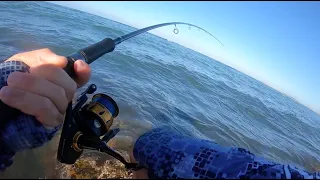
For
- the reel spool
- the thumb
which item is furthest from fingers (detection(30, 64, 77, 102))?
the reel spool

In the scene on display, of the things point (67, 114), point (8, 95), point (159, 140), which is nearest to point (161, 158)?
point (159, 140)

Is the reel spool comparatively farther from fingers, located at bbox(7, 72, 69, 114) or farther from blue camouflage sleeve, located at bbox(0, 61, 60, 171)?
fingers, located at bbox(7, 72, 69, 114)

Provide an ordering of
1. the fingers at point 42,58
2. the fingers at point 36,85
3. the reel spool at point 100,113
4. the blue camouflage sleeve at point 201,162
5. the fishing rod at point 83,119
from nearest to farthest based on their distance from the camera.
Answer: the fingers at point 36,85 < the fingers at point 42,58 < the fishing rod at point 83,119 < the blue camouflage sleeve at point 201,162 < the reel spool at point 100,113

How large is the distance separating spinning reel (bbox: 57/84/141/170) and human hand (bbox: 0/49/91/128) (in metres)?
0.40

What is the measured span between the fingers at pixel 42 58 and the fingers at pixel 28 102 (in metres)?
0.21

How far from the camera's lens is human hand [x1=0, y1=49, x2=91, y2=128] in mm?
1186

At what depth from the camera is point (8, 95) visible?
3.90 ft

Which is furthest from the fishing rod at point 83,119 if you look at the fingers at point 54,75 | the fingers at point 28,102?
the fingers at point 28,102

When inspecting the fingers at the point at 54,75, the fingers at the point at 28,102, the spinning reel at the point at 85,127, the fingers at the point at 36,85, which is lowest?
the spinning reel at the point at 85,127

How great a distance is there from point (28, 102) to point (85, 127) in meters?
0.70

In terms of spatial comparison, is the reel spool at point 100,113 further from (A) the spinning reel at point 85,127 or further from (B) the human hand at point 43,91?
(B) the human hand at point 43,91

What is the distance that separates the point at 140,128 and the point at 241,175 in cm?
260

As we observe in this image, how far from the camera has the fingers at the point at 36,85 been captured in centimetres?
118

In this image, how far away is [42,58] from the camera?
4.69ft
